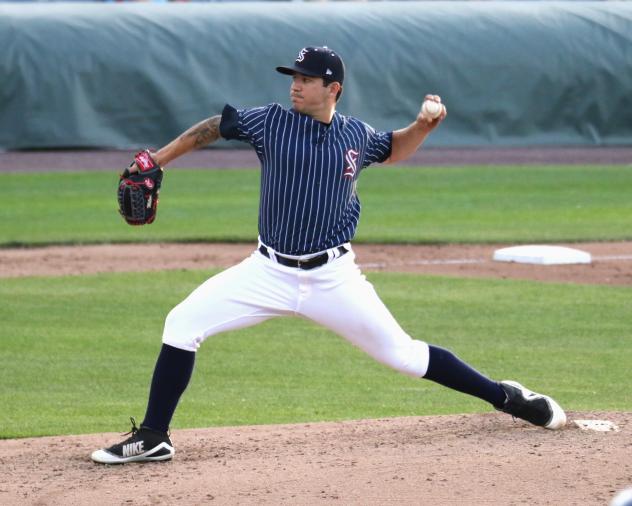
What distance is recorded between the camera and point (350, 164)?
526cm

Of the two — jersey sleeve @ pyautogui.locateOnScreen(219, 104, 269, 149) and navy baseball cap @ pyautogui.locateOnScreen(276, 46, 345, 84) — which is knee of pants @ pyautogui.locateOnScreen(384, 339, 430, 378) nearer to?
jersey sleeve @ pyautogui.locateOnScreen(219, 104, 269, 149)

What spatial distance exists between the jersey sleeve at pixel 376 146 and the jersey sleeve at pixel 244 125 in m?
0.45

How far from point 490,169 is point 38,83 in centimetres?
650

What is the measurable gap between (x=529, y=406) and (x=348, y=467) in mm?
930

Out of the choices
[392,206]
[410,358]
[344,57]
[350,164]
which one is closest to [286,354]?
[410,358]

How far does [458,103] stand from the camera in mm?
20297

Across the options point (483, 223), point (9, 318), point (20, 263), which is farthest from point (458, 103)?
point (9, 318)

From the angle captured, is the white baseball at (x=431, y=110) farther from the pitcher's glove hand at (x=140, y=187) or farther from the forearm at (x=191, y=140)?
the pitcher's glove hand at (x=140, y=187)

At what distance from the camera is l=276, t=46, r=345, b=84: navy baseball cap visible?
521cm

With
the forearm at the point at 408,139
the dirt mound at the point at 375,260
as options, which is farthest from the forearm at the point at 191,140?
the dirt mound at the point at 375,260

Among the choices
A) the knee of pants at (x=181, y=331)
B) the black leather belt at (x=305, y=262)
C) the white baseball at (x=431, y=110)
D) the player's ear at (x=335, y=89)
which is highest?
the player's ear at (x=335, y=89)

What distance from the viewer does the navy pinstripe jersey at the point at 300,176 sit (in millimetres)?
5180

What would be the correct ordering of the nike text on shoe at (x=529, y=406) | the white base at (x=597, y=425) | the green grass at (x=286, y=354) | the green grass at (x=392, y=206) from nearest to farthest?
1. the nike text on shoe at (x=529, y=406)
2. the white base at (x=597, y=425)
3. the green grass at (x=286, y=354)
4. the green grass at (x=392, y=206)

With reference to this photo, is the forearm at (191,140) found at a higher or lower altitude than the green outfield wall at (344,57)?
higher
